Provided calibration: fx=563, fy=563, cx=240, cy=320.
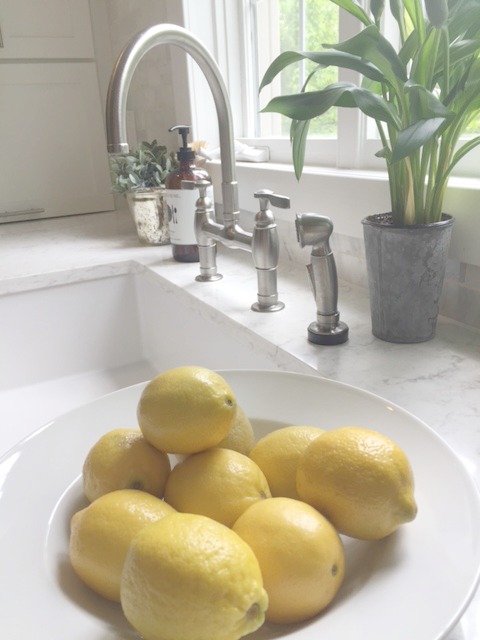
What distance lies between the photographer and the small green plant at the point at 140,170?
1.30 metres

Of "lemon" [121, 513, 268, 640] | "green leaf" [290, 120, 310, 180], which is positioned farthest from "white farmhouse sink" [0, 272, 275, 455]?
"lemon" [121, 513, 268, 640]

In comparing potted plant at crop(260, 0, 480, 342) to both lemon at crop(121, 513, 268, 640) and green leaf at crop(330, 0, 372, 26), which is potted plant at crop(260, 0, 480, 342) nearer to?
green leaf at crop(330, 0, 372, 26)

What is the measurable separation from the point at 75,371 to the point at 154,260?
31 centimetres

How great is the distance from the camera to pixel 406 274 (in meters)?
0.66

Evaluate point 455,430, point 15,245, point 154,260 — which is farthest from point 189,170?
point 455,430

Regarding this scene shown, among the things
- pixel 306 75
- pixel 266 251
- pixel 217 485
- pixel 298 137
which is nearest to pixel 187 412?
pixel 217 485

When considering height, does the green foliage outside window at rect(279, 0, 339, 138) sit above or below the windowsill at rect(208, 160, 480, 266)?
above

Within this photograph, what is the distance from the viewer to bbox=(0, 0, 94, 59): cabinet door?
5.67 feet

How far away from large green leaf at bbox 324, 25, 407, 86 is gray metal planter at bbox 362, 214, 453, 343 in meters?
0.17

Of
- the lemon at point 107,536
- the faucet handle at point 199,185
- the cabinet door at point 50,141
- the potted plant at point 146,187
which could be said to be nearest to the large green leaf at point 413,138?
the lemon at point 107,536

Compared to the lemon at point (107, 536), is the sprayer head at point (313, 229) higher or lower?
higher

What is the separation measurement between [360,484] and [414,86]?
14.9 inches

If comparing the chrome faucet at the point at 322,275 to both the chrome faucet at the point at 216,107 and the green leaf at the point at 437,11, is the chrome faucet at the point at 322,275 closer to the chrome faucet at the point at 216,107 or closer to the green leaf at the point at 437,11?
the chrome faucet at the point at 216,107

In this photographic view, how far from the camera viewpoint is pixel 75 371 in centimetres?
126
